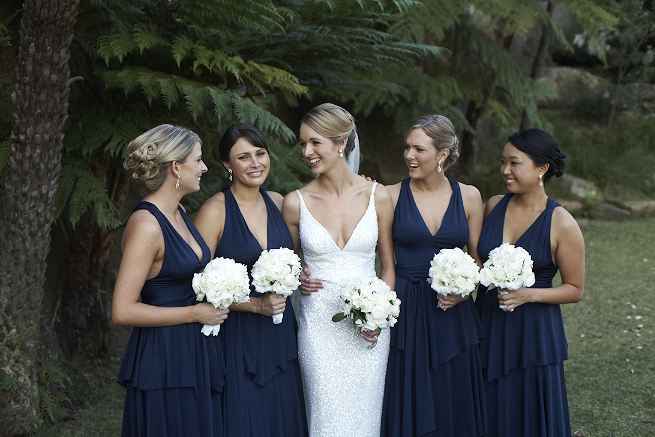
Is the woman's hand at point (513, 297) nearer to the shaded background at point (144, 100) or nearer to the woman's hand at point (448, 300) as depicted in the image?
the woman's hand at point (448, 300)

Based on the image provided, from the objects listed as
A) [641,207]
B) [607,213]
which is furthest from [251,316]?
[641,207]

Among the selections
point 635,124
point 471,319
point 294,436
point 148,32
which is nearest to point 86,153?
point 148,32

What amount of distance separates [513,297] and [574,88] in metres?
13.7

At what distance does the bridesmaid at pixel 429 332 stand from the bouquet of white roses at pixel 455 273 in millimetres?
262

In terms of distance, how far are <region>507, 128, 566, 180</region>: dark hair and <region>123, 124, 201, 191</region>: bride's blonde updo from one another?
66.8 inches

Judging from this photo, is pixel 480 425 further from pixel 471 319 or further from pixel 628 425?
pixel 628 425

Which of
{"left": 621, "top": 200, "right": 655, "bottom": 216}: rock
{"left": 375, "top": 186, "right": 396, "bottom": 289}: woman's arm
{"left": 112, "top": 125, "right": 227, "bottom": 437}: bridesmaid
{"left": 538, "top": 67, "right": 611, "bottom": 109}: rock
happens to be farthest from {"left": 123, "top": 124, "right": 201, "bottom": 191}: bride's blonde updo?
{"left": 538, "top": 67, "right": 611, "bottom": 109}: rock

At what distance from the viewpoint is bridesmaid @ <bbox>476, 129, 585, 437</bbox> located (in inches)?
170

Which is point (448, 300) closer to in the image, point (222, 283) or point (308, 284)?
point (308, 284)

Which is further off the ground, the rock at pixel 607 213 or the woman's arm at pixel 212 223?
the rock at pixel 607 213

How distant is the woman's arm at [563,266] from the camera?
14.0 feet

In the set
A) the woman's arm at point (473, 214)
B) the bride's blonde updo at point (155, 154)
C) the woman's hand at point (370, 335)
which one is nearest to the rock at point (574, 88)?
the woman's arm at point (473, 214)

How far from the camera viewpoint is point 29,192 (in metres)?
4.63

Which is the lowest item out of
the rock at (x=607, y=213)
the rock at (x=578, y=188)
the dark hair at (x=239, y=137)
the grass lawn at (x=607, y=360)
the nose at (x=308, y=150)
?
the grass lawn at (x=607, y=360)
